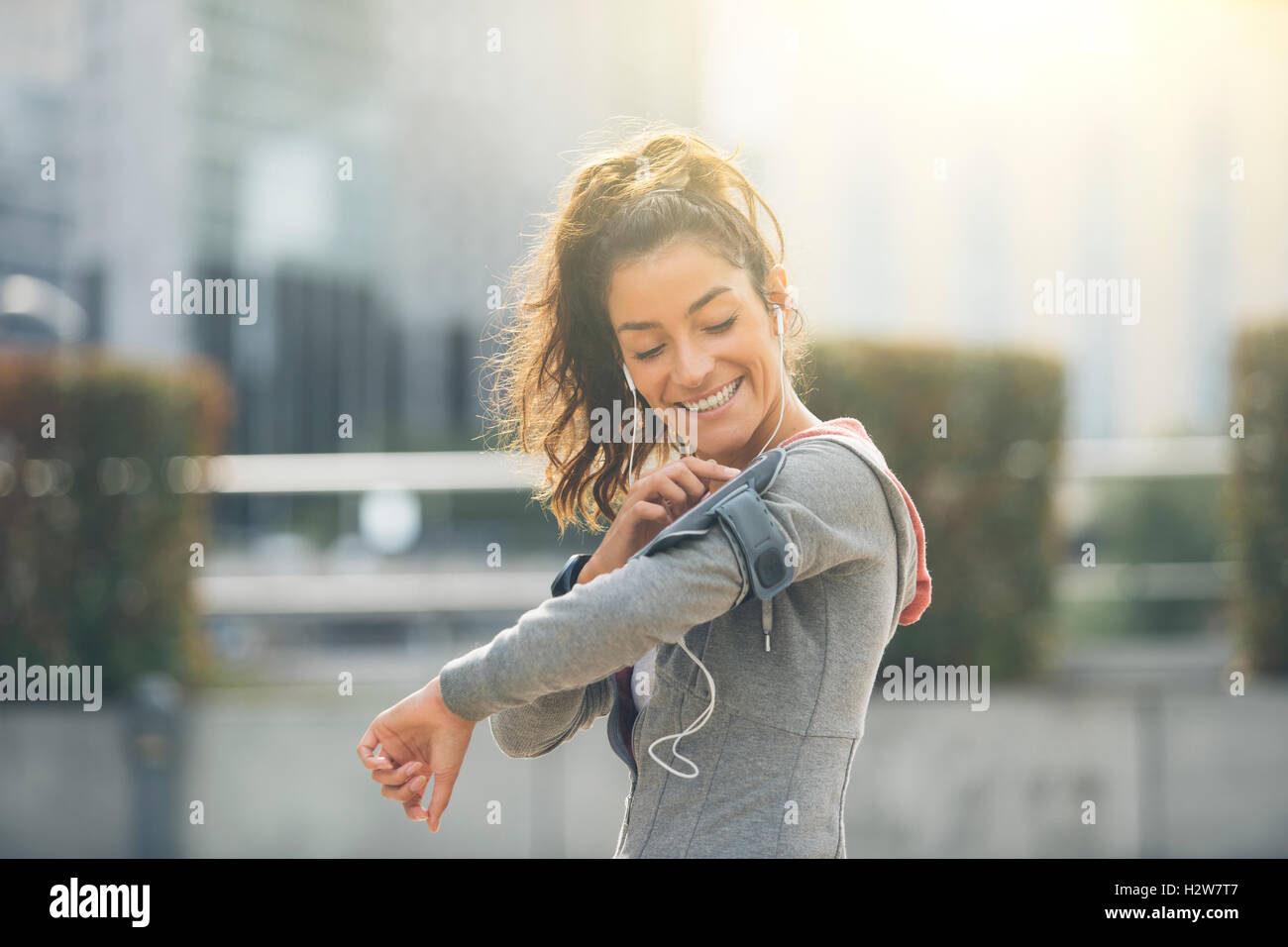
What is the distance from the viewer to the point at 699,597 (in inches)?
48.0

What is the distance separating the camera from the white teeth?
151cm

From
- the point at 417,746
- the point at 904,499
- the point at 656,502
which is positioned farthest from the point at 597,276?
the point at 417,746

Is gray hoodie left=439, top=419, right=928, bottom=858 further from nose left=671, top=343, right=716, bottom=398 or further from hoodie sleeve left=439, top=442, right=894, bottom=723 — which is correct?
nose left=671, top=343, right=716, bottom=398

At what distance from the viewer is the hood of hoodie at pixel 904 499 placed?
1.45m

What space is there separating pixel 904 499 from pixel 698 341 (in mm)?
310

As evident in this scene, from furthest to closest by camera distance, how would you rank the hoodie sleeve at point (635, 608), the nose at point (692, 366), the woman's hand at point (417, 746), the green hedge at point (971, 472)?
the green hedge at point (971, 472)
the nose at point (692, 366)
the woman's hand at point (417, 746)
the hoodie sleeve at point (635, 608)

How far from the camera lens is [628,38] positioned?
8.58 metres

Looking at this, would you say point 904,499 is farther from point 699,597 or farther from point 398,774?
point 398,774

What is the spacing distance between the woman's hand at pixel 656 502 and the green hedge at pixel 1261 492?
4239 millimetres

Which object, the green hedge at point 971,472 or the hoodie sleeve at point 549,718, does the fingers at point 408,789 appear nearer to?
the hoodie sleeve at point 549,718

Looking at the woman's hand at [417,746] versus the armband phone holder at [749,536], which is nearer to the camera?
the armband phone holder at [749,536]

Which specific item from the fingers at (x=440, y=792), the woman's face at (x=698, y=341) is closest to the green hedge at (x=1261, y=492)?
the woman's face at (x=698, y=341)
